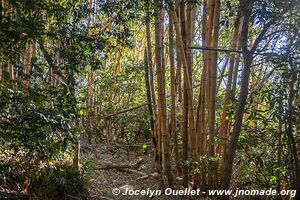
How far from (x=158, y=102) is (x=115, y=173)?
188cm

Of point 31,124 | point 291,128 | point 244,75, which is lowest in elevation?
point 291,128

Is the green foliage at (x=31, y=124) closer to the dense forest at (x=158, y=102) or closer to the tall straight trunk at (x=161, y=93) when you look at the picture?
the dense forest at (x=158, y=102)

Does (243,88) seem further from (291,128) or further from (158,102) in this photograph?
(158,102)

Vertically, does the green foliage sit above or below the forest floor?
above

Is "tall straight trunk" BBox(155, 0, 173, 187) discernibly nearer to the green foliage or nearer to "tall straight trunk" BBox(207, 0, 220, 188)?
"tall straight trunk" BBox(207, 0, 220, 188)

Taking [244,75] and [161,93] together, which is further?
[161,93]

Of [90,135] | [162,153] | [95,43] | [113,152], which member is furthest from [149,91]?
[90,135]

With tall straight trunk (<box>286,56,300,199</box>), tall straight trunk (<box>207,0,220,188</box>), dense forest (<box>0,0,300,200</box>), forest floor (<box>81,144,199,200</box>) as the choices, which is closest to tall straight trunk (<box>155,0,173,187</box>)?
dense forest (<box>0,0,300,200</box>)

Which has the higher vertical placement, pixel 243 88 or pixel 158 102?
pixel 243 88

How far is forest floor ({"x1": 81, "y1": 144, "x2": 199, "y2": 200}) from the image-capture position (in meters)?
3.75

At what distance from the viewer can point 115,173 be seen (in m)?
4.82

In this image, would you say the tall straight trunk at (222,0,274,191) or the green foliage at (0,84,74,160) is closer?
the green foliage at (0,84,74,160)

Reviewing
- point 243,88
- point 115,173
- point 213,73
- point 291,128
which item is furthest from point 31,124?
point 115,173

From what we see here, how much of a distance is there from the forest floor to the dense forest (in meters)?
0.03
